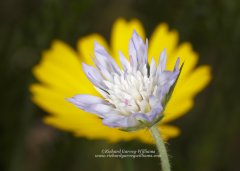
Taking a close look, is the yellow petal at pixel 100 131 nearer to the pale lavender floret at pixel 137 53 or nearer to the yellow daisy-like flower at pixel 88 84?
the yellow daisy-like flower at pixel 88 84

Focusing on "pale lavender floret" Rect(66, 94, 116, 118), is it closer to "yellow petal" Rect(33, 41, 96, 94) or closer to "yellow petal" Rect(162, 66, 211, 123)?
"yellow petal" Rect(162, 66, 211, 123)

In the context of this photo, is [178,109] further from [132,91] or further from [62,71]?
[132,91]

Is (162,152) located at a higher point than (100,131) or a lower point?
lower

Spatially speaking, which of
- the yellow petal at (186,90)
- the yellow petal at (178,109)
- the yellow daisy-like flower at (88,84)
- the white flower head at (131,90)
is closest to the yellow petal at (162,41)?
the yellow daisy-like flower at (88,84)

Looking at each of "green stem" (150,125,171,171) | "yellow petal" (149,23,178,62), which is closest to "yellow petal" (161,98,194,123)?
"yellow petal" (149,23,178,62)

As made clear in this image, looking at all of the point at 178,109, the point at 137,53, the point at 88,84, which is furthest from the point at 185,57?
the point at 137,53

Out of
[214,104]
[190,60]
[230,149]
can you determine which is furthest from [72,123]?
[230,149]
